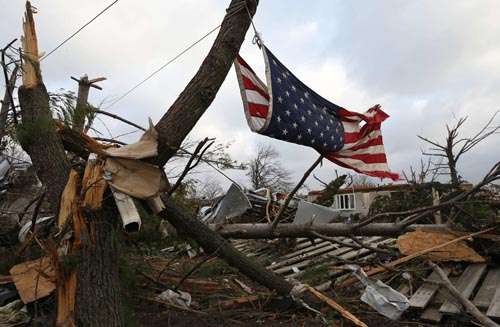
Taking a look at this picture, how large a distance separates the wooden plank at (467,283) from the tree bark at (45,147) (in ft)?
11.0

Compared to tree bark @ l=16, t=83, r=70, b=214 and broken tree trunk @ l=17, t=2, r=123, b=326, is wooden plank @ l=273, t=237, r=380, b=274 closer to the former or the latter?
broken tree trunk @ l=17, t=2, r=123, b=326

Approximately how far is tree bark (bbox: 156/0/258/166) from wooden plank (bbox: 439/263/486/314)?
9.01 ft

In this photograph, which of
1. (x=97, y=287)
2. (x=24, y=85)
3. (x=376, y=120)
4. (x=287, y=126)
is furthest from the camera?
(x=376, y=120)

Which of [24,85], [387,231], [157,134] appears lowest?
[387,231]

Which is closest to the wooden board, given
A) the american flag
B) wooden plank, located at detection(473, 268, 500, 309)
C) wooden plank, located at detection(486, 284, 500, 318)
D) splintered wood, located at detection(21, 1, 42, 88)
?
the american flag

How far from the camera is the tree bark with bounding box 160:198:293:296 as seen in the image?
370cm

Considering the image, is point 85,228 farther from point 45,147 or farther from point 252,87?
point 252,87

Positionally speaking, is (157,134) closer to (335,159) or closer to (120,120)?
(120,120)

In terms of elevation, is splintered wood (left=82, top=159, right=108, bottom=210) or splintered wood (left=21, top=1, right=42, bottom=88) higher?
splintered wood (left=21, top=1, right=42, bottom=88)

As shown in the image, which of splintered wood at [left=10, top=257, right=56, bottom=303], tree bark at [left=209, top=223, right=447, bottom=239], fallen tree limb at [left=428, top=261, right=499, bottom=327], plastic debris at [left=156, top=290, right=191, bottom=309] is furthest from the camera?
tree bark at [left=209, top=223, right=447, bottom=239]

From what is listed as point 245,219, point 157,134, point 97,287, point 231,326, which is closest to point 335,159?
point 231,326

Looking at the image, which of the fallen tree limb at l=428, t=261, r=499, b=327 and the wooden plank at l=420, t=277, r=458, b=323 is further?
the wooden plank at l=420, t=277, r=458, b=323

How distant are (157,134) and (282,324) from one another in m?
1.94

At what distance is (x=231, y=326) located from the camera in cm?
362
